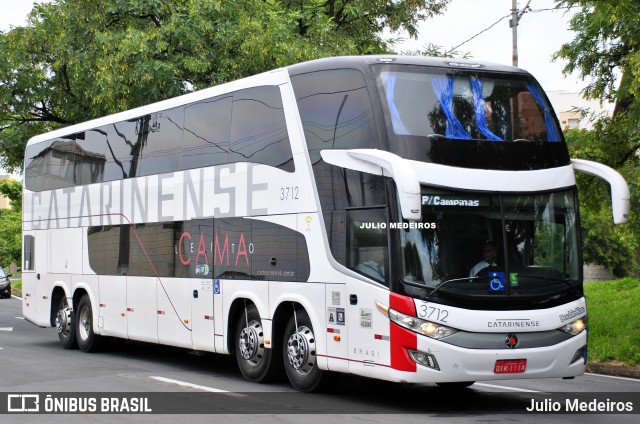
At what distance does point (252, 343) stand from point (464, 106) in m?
4.63

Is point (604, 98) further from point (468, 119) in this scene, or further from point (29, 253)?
point (29, 253)

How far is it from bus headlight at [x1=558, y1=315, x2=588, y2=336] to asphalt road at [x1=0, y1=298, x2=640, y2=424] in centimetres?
93

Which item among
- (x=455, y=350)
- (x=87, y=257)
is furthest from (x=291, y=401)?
(x=87, y=257)

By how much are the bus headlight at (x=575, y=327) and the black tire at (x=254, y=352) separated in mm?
4054

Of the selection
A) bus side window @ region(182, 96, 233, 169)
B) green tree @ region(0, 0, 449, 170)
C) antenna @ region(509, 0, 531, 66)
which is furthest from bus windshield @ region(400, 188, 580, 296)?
antenna @ region(509, 0, 531, 66)

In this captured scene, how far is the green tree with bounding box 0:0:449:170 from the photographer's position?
25484 mm

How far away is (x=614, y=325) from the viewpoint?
66.2ft

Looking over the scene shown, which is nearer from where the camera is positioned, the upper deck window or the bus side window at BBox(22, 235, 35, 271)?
the upper deck window

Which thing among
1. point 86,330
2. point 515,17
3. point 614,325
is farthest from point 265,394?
point 515,17

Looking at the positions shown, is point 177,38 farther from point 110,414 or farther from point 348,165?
point 110,414

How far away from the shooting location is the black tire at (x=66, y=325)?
21.0 meters

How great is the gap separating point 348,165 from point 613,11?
23.0 feet

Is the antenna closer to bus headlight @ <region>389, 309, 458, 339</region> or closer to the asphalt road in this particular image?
the asphalt road

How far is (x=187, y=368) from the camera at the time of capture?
17469mm
